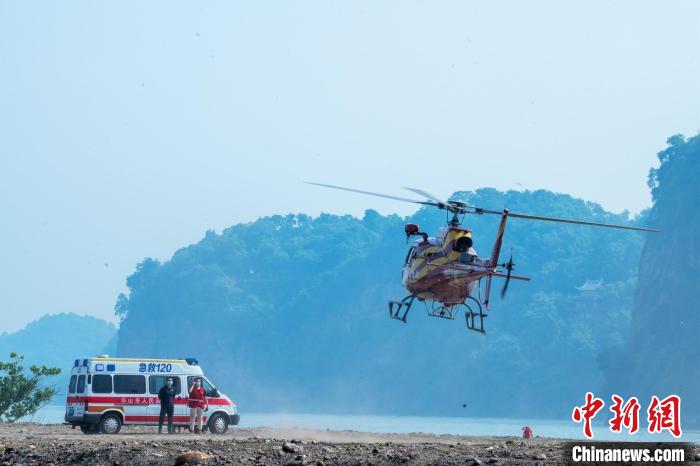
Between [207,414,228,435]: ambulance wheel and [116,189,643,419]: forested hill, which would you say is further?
[116,189,643,419]: forested hill

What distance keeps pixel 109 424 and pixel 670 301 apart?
97774mm

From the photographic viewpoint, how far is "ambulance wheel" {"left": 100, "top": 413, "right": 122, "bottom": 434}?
117 ft

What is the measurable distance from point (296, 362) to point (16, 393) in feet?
419

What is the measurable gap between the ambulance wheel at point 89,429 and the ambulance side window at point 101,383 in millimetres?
1074

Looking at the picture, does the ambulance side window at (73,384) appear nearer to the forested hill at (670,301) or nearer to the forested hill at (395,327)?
the forested hill at (670,301)

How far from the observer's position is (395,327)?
16700 cm

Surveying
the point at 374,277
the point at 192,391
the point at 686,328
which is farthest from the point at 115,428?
the point at 374,277

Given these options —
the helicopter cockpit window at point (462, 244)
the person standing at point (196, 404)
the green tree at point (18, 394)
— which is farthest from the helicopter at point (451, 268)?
the green tree at point (18, 394)

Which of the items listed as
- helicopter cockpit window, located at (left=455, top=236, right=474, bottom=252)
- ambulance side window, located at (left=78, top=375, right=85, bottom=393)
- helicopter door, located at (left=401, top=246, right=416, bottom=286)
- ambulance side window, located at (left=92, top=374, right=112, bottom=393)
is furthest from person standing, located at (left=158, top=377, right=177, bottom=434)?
helicopter cockpit window, located at (left=455, top=236, right=474, bottom=252)

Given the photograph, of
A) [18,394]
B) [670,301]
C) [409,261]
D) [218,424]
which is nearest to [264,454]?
[218,424]

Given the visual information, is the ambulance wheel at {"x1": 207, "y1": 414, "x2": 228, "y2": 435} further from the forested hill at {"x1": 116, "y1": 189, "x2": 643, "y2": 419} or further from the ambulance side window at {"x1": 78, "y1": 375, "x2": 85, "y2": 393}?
the forested hill at {"x1": 116, "y1": 189, "x2": 643, "y2": 419}

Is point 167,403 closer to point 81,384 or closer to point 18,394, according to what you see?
→ point 81,384

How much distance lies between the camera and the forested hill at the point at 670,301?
4683 inches

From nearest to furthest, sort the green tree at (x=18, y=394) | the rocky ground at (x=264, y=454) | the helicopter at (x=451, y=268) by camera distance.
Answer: the rocky ground at (x=264, y=454) → the helicopter at (x=451, y=268) → the green tree at (x=18, y=394)
